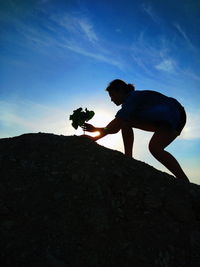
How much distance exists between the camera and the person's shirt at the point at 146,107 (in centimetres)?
564

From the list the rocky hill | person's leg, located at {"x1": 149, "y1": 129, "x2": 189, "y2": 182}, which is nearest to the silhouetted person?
person's leg, located at {"x1": 149, "y1": 129, "x2": 189, "y2": 182}

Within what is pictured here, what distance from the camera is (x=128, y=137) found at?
247 inches

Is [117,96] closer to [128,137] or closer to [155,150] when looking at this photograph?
[128,137]

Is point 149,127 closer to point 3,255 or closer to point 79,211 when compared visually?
point 79,211

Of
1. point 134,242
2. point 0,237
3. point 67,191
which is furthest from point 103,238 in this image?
point 0,237

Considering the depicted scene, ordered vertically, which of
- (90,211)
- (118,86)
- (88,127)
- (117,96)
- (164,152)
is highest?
(118,86)

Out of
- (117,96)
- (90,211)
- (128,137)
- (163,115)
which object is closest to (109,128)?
(128,137)

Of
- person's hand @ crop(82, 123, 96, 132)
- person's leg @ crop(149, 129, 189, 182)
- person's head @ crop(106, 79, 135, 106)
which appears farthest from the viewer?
person's head @ crop(106, 79, 135, 106)

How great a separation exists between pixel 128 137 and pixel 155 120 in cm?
84

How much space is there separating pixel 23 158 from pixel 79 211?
5.63ft

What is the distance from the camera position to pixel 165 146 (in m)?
5.75

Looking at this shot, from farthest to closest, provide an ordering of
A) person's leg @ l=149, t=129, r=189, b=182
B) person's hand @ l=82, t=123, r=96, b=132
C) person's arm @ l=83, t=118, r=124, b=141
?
1. person's hand @ l=82, t=123, r=96, b=132
2. person's arm @ l=83, t=118, r=124, b=141
3. person's leg @ l=149, t=129, r=189, b=182

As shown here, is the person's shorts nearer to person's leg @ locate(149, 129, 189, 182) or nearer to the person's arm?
person's leg @ locate(149, 129, 189, 182)

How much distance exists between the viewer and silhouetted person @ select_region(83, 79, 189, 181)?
18.4 ft
